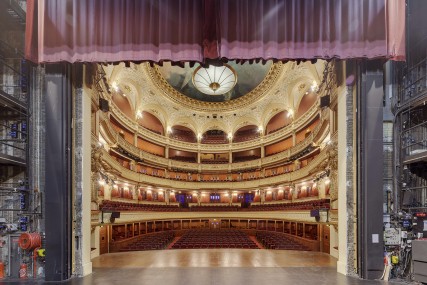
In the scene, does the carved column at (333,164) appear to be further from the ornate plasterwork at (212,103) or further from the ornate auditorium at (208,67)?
the ornate plasterwork at (212,103)

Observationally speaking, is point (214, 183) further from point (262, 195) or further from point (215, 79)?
point (215, 79)

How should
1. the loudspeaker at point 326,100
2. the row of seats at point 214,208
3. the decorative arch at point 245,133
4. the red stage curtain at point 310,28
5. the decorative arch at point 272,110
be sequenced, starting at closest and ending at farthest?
the red stage curtain at point 310,28 < the loudspeaker at point 326,100 < the decorative arch at point 272,110 < the row of seats at point 214,208 < the decorative arch at point 245,133

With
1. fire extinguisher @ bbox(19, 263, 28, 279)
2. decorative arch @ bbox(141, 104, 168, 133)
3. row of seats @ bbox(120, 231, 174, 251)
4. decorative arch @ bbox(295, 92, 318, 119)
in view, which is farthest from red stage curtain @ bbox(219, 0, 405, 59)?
decorative arch @ bbox(141, 104, 168, 133)

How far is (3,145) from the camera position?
883 centimetres

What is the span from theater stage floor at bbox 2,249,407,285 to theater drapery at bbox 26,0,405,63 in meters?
5.45

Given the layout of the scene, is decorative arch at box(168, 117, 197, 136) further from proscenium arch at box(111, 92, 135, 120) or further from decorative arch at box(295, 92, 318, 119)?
decorative arch at box(295, 92, 318, 119)

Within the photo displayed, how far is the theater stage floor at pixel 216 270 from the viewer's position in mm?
8039

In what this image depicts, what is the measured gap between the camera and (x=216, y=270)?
30.3 ft

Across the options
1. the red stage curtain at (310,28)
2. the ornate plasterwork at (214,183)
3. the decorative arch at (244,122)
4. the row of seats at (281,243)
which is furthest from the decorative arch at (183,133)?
the red stage curtain at (310,28)

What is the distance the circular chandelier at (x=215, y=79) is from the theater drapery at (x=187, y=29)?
55.3ft

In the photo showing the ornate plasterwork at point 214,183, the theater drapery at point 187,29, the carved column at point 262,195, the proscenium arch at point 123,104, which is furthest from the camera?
the carved column at point 262,195

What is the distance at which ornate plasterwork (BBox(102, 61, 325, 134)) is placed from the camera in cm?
2219

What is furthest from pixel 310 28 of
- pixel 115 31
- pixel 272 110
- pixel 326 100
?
pixel 272 110

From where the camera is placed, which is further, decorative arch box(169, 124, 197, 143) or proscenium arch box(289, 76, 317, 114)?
decorative arch box(169, 124, 197, 143)
